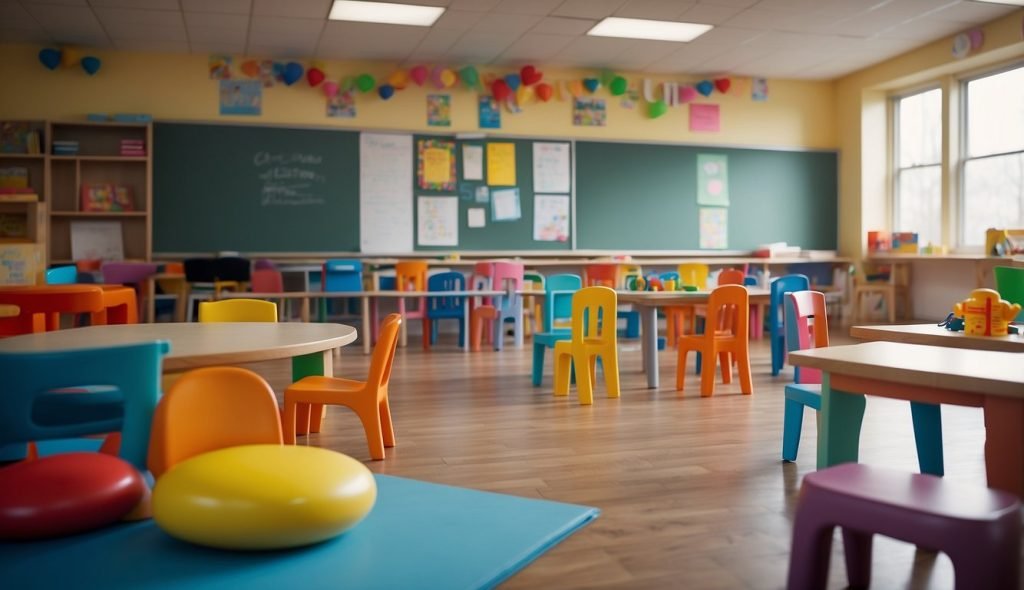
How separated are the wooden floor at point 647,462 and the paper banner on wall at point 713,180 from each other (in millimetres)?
4095

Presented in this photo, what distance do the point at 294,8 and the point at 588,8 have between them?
7.59 feet

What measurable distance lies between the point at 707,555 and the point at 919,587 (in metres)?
0.49

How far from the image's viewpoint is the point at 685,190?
9.21 meters

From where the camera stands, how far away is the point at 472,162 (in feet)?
28.1

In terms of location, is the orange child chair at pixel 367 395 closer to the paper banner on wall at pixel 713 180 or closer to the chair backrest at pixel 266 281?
the chair backrest at pixel 266 281

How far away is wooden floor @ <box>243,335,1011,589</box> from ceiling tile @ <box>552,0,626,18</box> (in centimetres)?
298

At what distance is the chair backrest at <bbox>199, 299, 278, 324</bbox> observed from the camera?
3.59 m

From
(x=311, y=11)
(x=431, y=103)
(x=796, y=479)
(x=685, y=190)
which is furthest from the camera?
Result: (x=685, y=190)

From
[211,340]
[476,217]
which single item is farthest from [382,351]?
[476,217]

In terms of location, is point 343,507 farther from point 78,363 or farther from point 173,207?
point 173,207

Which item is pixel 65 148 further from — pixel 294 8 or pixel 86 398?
pixel 86 398

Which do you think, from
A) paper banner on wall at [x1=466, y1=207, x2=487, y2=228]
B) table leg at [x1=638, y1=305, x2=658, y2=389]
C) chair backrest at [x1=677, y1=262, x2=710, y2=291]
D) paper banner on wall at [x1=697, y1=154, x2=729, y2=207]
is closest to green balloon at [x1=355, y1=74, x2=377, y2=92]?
paper banner on wall at [x1=466, y1=207, x2=487, y2=228]

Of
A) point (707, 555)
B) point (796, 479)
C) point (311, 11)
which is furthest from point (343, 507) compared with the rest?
point (311, 11)

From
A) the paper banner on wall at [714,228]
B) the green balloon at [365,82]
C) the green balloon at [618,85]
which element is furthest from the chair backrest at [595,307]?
the paper banner on wall at [714,228]
